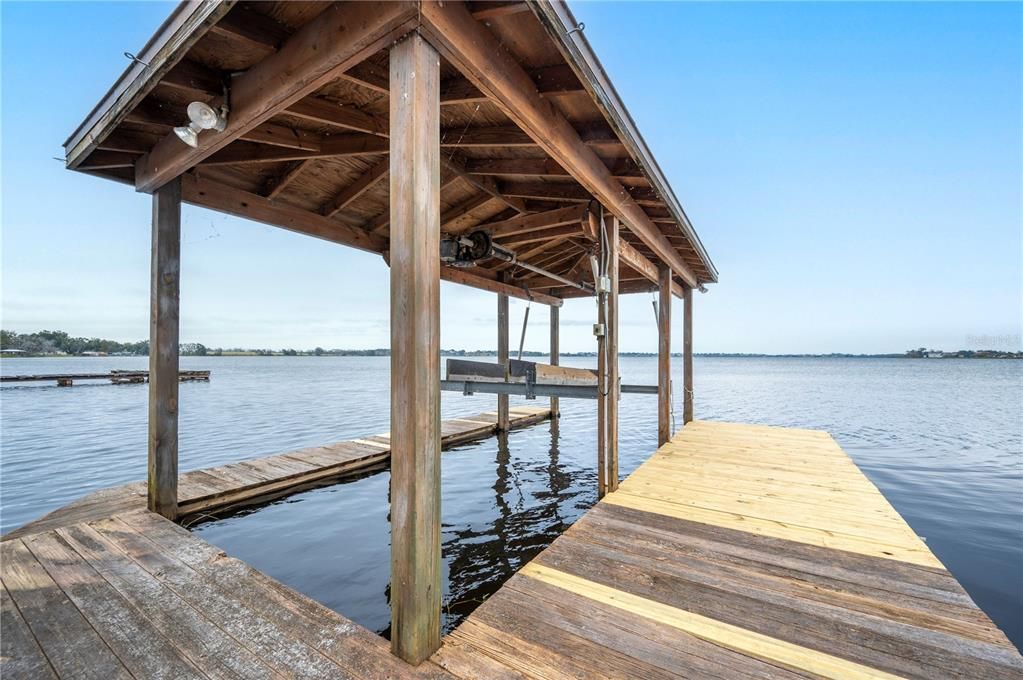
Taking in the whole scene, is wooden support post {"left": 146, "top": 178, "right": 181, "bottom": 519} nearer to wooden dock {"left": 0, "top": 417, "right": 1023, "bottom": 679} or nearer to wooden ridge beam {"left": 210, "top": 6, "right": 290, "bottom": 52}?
wooden dock {"left": 0, "top": 417, "right": 1023, "bottom": 679}

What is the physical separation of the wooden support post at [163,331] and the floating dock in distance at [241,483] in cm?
61

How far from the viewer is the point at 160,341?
3.39 meters

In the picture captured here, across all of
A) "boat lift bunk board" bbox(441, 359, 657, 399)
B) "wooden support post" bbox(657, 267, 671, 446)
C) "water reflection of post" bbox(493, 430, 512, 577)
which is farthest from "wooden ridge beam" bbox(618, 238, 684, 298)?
"water reflection of post" bbox(493, 430, 512, 577)

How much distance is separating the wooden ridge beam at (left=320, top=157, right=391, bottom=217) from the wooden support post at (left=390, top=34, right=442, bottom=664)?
2090 mm

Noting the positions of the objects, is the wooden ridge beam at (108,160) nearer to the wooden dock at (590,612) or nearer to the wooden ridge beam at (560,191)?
the wooden dock at (590,612)

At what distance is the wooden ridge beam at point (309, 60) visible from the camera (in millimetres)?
1729

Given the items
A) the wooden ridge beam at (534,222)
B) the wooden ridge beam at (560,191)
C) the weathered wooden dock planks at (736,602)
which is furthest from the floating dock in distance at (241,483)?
the wooden ridge beam at (560,191)

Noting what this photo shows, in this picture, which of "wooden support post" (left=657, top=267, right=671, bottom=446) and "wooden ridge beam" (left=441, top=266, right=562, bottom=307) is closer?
"wooden support post" (left=657, top=267, right=671, bottom=446)

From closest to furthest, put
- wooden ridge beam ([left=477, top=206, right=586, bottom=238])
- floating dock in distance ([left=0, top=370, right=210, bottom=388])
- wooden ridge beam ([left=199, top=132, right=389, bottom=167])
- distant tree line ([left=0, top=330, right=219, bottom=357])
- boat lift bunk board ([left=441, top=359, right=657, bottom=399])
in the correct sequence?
wooden ridge beam ([left=199, top=132, right=389, bottom=167]) < wooden ridge beam ([left=477, top=206, right=586, bottom=238]) < boat lift bunk board ([left=441, top=359, right=657, bottom=399]) < floating dock in distance ([left=0, top=370, right=210, bottom=388]) < distant tree line ([left=0, top=330, right=219, bottom=357])

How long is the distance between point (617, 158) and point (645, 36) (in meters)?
8.36

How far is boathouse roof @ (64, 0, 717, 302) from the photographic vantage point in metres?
1.97

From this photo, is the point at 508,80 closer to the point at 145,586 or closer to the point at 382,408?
the point at 145,586

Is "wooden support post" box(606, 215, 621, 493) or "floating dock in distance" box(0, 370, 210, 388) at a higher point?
"wooden support post" box(606, 215, 621, 493)

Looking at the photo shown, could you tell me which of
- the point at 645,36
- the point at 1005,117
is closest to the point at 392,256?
the point at 645,36
